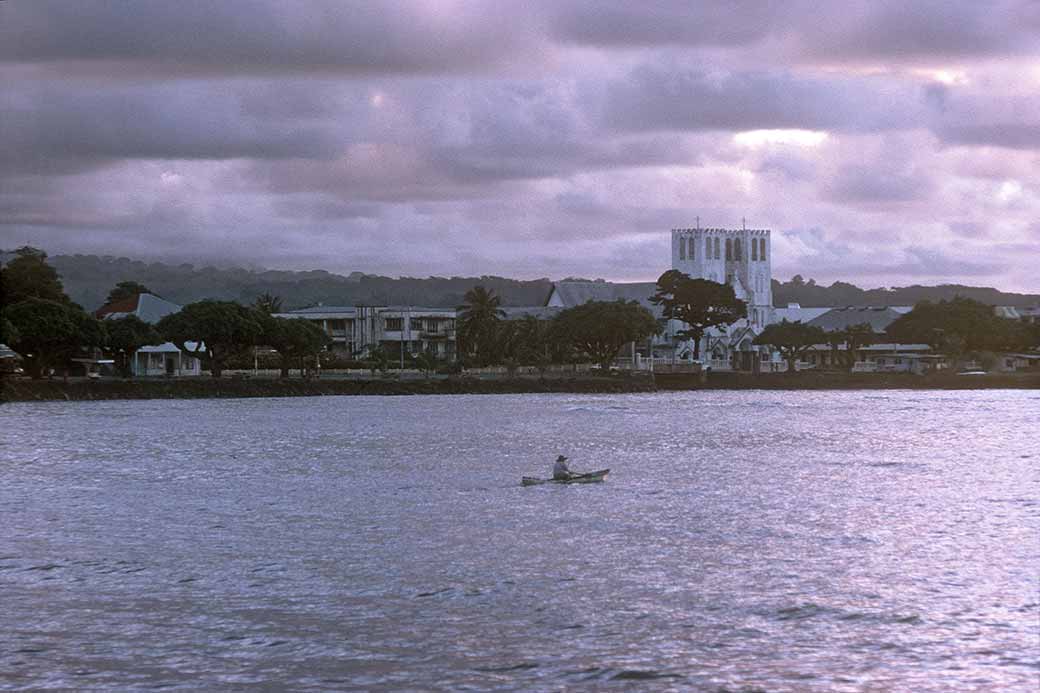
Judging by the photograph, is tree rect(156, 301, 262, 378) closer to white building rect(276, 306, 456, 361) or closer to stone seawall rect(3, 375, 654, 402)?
stone seawall rect(3, 375, 654, 402)

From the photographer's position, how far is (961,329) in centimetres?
16750

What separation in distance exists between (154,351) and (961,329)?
8796cm

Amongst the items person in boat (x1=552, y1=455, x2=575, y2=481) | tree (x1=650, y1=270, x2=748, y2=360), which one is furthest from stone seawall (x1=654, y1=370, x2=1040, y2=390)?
person in boat (x1=552, y1=455, x2=575, y2=481)

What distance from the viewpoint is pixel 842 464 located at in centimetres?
5534

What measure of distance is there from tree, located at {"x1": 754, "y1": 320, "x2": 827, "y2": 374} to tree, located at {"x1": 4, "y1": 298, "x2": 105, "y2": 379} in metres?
89.5

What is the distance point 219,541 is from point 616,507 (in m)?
11.2

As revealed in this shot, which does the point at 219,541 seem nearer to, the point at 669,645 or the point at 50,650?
the point at 50,650

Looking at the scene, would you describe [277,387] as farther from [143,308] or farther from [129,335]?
[143,308]

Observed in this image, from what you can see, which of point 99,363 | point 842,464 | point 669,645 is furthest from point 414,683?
point 99,363

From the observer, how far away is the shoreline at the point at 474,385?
121625 mm

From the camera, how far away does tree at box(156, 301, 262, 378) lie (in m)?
122

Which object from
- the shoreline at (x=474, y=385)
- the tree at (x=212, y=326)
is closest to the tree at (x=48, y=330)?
the shoreline at (x=474, y=385)

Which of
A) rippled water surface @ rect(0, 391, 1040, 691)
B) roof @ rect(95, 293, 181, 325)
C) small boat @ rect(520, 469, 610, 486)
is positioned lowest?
rippled water surface @ rect(0, 391, 1040, 691)

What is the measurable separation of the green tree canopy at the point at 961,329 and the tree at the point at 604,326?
34.1 metres
